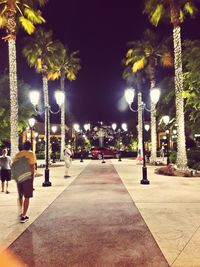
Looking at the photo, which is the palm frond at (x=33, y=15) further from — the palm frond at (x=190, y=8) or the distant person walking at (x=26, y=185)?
the distant person walking at (x=26, y=185)

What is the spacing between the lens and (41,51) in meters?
29.1

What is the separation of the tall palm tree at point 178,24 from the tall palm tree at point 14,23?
264 inches

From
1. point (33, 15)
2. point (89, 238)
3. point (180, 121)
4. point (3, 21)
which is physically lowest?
point (89, 238)

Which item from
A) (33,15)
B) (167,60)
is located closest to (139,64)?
(167,60)

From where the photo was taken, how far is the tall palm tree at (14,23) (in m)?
20.3

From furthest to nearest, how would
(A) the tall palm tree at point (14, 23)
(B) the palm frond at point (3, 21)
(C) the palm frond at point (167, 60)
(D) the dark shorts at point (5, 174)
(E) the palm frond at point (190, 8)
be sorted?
(C) the palm frond at point (167, 60) < (E) the palm frond at point (190, 8) < (B) the palm frond at point (3, 21) < (A) the tall palm tree at point (14, 23) < (D) the dark shorts at point (5, 174)

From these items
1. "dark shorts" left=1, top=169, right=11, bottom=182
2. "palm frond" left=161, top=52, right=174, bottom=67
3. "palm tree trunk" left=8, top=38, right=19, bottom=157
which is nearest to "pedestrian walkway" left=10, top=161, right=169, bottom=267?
"dark shorts" left=1, top=169, right=11, bottom=182

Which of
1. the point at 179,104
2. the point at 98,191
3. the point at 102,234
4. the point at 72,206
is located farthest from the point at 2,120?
the point at 102,234

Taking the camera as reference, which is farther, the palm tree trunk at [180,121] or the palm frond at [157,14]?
the palm frond at [157,14]

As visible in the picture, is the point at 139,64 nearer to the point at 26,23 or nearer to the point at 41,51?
the point at 41,51

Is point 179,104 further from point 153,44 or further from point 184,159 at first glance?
point 153,44

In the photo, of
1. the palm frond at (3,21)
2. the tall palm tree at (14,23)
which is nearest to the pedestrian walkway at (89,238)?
the tall palm tree at (14,23)

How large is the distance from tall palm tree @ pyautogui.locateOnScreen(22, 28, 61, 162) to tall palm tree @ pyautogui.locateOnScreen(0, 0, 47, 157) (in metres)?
7.04

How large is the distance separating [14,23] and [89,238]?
1648 centimetres
